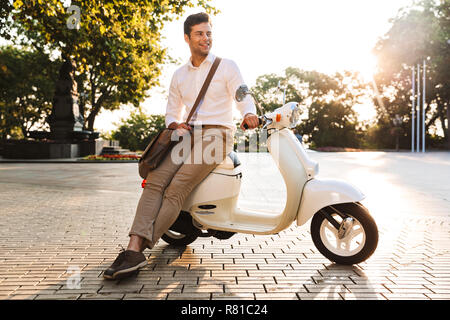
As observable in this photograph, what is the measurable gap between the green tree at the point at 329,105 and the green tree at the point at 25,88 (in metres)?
20.8

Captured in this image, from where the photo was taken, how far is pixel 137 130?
39031 mm

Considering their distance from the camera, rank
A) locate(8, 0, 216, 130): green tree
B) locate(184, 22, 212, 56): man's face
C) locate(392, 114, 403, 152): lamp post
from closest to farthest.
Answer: locate(184, 22, 212, 56): man's face → locate(8, 0, 216, 130): green tree → locate(392, 114, 403, 152): lamp post

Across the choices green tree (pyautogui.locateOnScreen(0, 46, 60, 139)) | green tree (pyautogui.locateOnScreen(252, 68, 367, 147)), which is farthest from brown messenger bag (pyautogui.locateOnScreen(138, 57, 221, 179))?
green tree (pyautogui.locateOnScreen(252, 68, 367, 147))

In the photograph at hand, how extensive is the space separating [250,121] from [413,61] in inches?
1503

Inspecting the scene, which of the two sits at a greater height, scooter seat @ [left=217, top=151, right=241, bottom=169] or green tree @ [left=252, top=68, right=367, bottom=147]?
green tree @ [left=252, top=68, right=367, bottom=147]

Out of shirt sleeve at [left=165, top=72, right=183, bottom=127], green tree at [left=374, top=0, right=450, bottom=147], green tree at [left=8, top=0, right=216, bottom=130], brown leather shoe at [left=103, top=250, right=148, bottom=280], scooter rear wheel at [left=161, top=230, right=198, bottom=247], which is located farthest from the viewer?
green tree at [left=374, top=0, right=450, bottom=147]

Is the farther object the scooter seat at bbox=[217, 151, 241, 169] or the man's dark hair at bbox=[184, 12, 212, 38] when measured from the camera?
the scooter seat at bbox=[217, 151, 241, 169]

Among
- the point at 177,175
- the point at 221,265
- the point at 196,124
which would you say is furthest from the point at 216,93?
the point at 221,265

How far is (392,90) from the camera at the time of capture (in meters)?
41.0

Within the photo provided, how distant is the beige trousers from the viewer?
3.05 meters

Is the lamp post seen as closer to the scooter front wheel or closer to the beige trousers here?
the scooter front wheel

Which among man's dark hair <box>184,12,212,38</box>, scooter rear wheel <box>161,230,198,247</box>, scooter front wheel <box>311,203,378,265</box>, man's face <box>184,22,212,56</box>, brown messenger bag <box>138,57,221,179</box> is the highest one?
man's dark hair <box>184,12,212,38</box>

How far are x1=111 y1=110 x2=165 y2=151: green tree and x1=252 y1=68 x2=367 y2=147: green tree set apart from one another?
11.4 m
